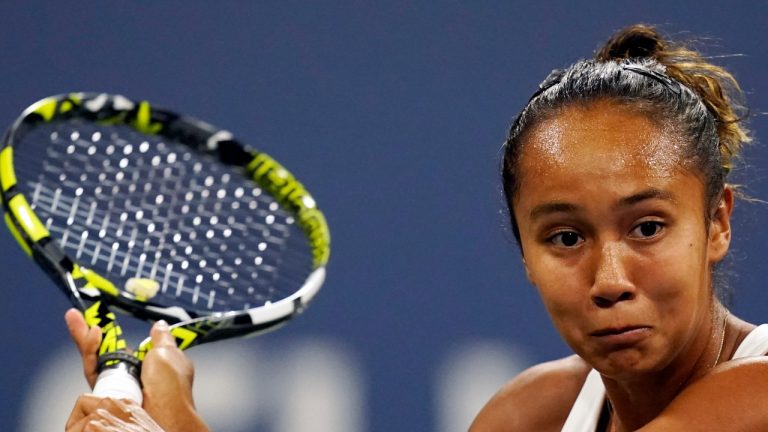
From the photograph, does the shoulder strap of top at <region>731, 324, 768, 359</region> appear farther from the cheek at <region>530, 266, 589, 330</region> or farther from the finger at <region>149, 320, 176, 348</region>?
the finger at <region>149, 320, 176, 348</region>

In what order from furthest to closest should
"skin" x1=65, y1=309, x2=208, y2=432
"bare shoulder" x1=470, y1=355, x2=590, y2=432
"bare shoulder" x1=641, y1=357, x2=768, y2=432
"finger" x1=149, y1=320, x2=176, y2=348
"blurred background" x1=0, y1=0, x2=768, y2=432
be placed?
"blurred background" x1=0, y1=0, x2=768, y2=432 → "bare shoulder" x1=470, y1=355, x2=590, y2=432 → "finger" x1=149, y1=320, x2=176, y2=348 → "skin" x1=65, y1=309, x2=208, y2=432 → "bare shoulder" x1=641, y1=357, x2=768, y2=432

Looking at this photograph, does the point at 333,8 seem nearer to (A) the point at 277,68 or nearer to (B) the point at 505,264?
(A) the point at 277,68

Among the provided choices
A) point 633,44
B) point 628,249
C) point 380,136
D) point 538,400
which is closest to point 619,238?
point 628,249

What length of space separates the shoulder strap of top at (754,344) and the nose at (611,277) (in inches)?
7.8

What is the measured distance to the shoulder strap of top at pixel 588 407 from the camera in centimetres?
127

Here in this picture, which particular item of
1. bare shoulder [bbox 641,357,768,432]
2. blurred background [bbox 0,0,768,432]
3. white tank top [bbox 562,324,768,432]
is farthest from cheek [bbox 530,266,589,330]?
blurred background [bbox 0,0,768,432]

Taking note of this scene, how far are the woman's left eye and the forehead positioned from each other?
41 millimetres

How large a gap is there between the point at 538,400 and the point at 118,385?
54 centimetres

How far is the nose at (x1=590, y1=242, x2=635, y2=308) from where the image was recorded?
3.12 feet

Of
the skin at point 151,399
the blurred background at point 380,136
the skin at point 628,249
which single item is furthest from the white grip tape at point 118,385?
the blurred background at point 380,136

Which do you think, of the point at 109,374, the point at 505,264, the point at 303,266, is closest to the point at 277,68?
the point at 505,264

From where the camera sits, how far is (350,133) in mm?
2219

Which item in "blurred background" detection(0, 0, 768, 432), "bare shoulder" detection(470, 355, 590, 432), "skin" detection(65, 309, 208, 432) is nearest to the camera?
"skin" detection(65, 309, 208, 432)

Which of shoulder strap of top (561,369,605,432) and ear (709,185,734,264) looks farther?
shoulder strap of top (561,369,605,432)
